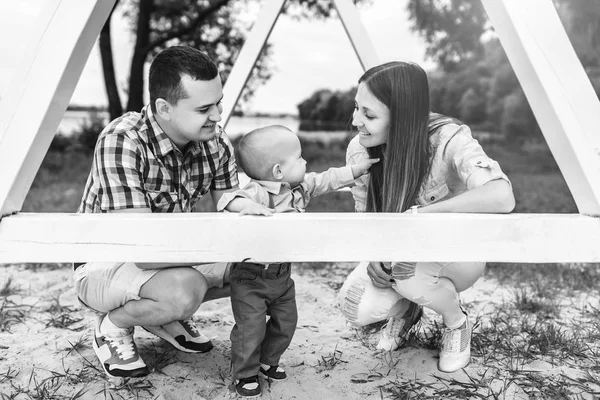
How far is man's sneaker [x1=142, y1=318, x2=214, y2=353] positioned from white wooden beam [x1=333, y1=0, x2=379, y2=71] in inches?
59.2

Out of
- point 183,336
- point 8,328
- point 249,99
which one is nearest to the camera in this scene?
point 183,336

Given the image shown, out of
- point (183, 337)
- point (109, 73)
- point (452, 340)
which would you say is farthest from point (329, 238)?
point (109, 73)

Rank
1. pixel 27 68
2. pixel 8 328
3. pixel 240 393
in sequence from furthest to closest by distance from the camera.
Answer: pixel 8 328, pixel 240 393, pixel 27 68

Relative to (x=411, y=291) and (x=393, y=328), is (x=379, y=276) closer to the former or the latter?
(x=411, y=291)

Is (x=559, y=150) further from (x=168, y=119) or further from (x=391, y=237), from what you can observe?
(x=168, y=119)

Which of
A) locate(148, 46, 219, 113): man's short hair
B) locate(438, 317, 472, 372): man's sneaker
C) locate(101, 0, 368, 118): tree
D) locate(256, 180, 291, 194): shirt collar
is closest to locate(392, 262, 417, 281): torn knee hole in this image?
locate(438, 317, 472, 372): man's sneaker

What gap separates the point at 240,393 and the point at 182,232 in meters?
0.69

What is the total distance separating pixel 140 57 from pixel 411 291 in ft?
22.3

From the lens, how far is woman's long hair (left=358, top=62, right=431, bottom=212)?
1.80 m

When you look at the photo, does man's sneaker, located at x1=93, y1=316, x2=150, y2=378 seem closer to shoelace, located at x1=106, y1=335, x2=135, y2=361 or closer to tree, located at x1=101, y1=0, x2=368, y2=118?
shoelace, located at x1=106, y1=335, x2=135, y2=361

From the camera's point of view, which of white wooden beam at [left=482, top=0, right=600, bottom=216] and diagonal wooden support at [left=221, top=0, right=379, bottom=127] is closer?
white wooden beam at [left=482, top=0, right=600, bottom=216]

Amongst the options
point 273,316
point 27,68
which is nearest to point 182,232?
point 27,68

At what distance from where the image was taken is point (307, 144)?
320 inches

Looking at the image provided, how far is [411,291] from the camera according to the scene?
1864mm
